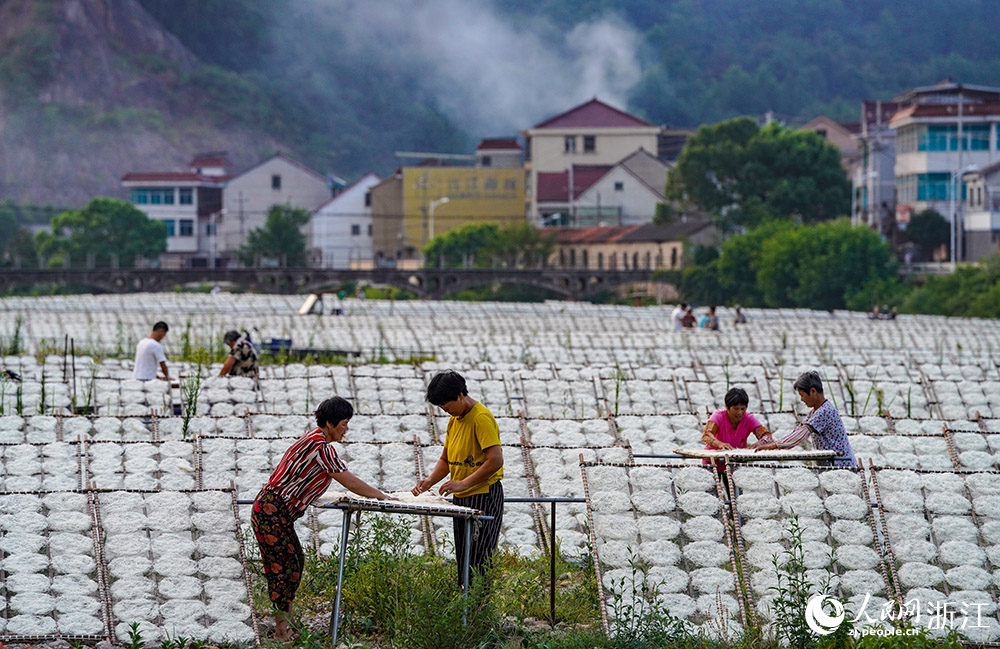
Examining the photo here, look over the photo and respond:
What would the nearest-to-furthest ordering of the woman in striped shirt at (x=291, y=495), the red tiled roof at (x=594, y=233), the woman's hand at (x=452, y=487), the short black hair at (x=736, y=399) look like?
1. the woman in striped shirt at (x=291, y=495)
2. the woman's hand at (x=452, y=487)
3. the short black hair at (x=736, y=399)
4. the red tiled roof at (x=594, y=233)

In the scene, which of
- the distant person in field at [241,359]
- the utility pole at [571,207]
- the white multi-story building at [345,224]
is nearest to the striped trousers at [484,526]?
the distant person in field at [241,359]

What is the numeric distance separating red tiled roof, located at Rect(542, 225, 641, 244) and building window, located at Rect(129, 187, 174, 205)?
35.2m

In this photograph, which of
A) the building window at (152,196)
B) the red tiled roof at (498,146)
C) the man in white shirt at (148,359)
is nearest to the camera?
the man in white shirt at (148,359)

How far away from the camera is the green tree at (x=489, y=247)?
92.6 metres


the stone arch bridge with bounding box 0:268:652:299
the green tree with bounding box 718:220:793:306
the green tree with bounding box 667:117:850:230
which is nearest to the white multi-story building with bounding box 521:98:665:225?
the stone arch bridge with bounding box 0:268:652:299

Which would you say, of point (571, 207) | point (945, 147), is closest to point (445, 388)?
point (945, 147)

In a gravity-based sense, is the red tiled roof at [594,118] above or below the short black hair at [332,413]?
above

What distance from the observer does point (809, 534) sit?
923 centimetres

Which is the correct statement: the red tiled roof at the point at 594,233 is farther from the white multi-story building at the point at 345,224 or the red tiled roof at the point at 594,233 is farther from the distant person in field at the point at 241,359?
the distant person in field at the point at 241,359

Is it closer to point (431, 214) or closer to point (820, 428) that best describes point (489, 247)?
point (431, 214)

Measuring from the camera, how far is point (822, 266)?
6750 cm

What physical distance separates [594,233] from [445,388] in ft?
278

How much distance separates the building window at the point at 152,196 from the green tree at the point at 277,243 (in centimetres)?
1458

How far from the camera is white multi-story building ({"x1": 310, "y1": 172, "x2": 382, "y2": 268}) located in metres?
112
